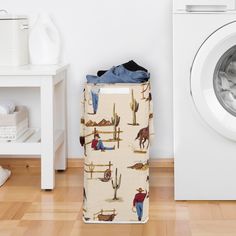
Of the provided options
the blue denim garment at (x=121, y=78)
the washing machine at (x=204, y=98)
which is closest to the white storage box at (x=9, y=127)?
the blue denim garment at (x=121, y=78)

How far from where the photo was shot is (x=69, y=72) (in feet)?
9.54

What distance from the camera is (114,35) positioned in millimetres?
2869

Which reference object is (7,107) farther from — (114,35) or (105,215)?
(105,215)

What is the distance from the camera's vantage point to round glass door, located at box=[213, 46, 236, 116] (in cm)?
236

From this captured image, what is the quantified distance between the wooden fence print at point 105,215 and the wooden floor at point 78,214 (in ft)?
0.12

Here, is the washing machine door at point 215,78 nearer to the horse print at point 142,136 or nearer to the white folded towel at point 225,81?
the white folded towel at point 225,81

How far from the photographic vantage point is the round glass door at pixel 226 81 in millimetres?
2361

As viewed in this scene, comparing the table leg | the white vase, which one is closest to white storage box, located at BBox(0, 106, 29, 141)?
the table leg

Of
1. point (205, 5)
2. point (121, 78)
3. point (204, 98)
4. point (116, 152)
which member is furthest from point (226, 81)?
point (116, 152)

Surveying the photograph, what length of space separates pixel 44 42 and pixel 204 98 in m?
0.92

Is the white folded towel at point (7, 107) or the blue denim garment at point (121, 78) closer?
the blue denim garment at point (121, 78)

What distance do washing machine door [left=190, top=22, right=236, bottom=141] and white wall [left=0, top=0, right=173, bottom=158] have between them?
21.4 inches

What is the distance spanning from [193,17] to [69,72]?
2.79 feet

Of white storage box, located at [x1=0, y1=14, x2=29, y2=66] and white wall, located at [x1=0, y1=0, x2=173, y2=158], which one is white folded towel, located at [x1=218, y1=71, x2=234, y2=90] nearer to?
white wall, located at [x1=0, y1=0, x2=173, y2=158]
